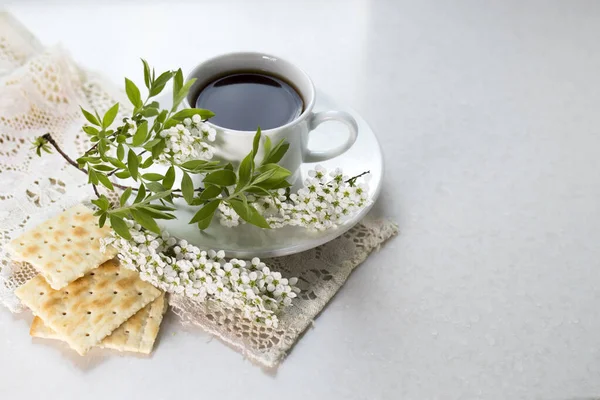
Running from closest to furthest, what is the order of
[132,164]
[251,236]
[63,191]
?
[132,164] → [251,236] → [63,191]

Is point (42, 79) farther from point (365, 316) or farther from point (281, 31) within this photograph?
point (365, 316)

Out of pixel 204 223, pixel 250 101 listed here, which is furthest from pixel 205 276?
pixel 250 101

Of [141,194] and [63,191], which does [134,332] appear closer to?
[141,194]

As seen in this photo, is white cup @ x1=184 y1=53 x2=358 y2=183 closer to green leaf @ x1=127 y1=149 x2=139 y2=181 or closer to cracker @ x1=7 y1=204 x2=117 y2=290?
green leaf @ x1=127 y1=149 x2=139 y2=181

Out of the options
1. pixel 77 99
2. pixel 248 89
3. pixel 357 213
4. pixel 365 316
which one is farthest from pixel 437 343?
pixel 77 99

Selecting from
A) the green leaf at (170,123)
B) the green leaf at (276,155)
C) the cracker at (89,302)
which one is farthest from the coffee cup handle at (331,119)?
the cracker at (89,302)

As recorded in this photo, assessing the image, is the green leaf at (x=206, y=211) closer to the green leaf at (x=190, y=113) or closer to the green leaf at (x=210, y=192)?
the green leaf at (x=210, y=192)
